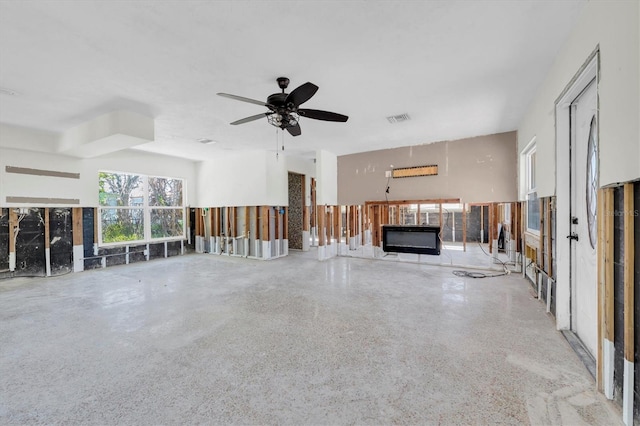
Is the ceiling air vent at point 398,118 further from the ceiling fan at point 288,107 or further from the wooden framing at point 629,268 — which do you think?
the wooden framing at point 629,268

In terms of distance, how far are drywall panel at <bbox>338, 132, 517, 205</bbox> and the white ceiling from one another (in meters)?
1.15

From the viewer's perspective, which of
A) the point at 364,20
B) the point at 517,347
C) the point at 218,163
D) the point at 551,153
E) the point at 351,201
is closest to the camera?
the point at 364,20

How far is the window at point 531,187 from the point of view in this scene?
13.2 feet

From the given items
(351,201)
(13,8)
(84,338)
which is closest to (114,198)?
(84,338)

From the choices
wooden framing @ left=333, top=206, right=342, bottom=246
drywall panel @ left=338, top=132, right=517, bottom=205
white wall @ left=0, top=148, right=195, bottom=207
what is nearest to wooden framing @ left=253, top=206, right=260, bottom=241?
wooden framing @ left=333, top=206, right=342, bottom=246

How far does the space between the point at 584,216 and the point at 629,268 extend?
124 cm

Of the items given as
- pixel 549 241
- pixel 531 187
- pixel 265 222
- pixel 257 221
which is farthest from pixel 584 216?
pixel 257 221

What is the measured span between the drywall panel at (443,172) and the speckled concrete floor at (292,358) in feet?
7.06

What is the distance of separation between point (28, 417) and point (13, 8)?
279 cm

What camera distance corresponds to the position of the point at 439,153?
5777 mm

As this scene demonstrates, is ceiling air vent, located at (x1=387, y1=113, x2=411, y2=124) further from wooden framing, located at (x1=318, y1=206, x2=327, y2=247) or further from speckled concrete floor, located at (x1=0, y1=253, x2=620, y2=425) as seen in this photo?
wooden framing, located at (x1=318, y1=206, x2=327, y2=247)

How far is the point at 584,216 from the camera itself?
2.37 m

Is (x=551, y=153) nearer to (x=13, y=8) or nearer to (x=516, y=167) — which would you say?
(x=516, y=167)

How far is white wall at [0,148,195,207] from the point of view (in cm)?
477
